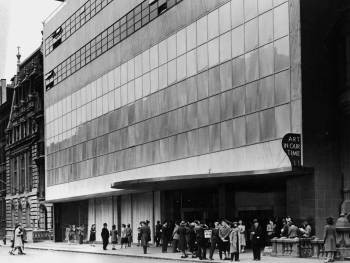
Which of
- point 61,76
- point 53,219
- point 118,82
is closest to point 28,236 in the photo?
point 53,219

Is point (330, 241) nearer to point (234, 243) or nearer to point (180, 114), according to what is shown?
point (234, 243)

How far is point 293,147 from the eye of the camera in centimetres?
2912

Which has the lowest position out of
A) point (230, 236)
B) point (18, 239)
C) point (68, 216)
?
point (68, 216)

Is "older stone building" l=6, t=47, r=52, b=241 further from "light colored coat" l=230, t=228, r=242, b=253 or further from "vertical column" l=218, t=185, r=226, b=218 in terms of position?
"light colored coat" l=230, t=228, r=242, b=253

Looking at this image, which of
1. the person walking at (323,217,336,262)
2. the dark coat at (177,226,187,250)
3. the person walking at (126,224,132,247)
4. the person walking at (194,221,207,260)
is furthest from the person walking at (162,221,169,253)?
the person walking at (323,217,336,262)

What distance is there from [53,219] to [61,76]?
1350 cm

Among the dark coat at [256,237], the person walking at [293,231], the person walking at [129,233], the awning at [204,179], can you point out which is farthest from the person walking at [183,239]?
the person walking at [129,233]

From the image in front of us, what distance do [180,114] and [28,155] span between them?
35869mm

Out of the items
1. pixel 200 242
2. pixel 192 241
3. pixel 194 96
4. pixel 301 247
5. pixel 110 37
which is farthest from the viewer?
pixel 110 37

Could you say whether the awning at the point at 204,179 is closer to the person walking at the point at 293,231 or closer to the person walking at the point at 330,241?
the person walking at the point at 293,231

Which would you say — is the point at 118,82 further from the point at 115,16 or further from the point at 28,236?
the point at 28,236

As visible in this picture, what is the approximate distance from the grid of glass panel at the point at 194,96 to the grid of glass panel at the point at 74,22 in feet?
19.2

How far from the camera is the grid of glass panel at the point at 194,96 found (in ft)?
105

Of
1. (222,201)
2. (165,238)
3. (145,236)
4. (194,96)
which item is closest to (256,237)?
(222,201)
